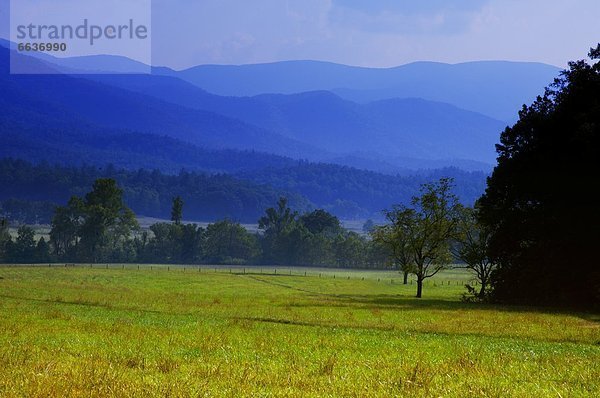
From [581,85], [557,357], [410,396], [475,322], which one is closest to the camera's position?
[410,396]

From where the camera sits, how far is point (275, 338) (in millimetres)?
27641

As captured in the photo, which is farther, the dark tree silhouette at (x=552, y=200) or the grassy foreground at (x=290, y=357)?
the dark tree silhouette at (x=552, y=200)

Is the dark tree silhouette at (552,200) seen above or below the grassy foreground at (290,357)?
above

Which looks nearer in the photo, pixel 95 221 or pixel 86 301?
pixel 86 301

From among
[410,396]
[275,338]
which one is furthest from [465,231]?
[410,396]

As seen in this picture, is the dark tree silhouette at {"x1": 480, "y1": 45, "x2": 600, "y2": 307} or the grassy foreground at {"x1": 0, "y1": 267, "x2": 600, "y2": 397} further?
the dark tree silhouette at {"x1": 480, "y1": 45, "x2": 600, "y2": 307}

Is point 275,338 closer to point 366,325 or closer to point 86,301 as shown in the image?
point 366,325

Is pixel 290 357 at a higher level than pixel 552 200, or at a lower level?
lower

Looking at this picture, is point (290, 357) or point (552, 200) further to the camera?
point (552, 200)

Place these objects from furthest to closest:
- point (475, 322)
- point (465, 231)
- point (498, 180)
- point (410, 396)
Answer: point (465, 231), point (498, 180), point (475, 322), point (410, 396)

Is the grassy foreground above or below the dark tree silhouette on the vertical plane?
below

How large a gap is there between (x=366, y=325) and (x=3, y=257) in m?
171

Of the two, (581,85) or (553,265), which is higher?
(581,85)

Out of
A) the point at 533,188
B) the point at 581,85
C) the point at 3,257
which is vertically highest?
the point at 581,85
